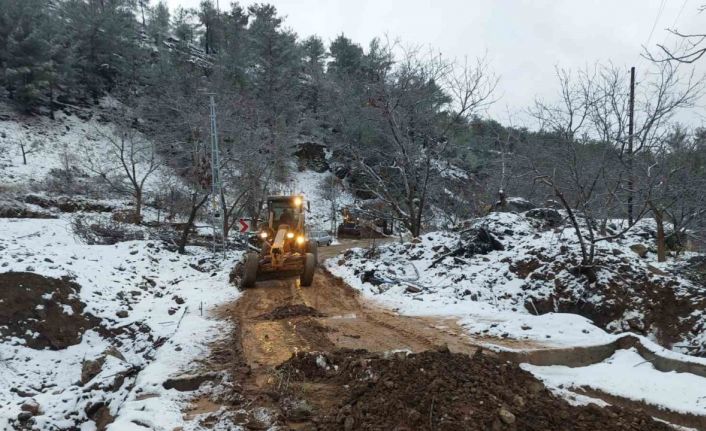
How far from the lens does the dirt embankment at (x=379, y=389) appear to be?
13.8ft

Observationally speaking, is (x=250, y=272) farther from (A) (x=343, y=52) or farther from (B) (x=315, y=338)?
(A) (x=343, y=52)

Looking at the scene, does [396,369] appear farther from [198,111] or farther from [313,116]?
[313,116]

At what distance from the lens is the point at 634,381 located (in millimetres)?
5500

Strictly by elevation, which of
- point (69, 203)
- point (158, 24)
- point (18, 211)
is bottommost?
point (18, 211)

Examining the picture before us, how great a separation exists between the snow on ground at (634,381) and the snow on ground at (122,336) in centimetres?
482

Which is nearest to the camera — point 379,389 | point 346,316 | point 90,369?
point 379,389

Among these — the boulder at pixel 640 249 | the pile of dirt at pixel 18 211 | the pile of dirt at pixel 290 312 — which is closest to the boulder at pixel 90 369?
the pile of dirt at pixel 290 312

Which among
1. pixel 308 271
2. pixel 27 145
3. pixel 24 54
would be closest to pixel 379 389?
pixel 308 271

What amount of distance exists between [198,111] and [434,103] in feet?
37.2

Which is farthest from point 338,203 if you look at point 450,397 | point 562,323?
point 450,397

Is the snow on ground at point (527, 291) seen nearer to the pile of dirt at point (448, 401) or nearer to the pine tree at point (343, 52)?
the pile of dirt at point (448, 401)

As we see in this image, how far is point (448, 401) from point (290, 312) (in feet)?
18.4

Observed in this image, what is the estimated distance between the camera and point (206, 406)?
17.1ft

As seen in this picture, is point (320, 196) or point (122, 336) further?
point (320, 196)
